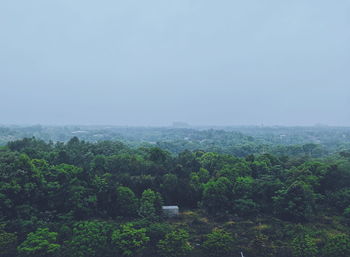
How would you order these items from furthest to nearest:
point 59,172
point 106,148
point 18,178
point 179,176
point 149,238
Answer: point 106,148
point 179,176
point 59,172
point 18,178
point 149,238

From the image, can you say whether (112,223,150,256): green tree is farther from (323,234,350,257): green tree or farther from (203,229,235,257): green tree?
(323,234,350,257): green tree

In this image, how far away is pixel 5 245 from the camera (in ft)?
56.0

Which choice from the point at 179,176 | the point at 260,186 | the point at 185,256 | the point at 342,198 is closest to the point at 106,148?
the point at 179,176

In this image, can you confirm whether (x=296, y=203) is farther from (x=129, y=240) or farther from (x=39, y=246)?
(x=39, y=246)

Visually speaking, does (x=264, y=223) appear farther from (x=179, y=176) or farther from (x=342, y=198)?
(x=179, y=176)

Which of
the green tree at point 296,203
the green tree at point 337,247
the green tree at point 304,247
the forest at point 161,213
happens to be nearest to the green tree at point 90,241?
the forest at point 161,213

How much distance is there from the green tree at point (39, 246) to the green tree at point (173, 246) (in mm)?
6012

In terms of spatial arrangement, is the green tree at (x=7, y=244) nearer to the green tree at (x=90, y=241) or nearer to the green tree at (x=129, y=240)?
the green tree at (x=90, y=241)

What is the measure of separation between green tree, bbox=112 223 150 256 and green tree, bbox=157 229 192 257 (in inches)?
39.8

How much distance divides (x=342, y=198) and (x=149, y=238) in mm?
16745

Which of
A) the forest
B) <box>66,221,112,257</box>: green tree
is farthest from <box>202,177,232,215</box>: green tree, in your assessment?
<box>66,221,112,257</box>: green tree

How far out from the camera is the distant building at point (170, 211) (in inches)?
938

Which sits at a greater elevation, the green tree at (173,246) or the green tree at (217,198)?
the green tree at (217,198)

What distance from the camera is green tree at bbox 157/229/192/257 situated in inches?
688
